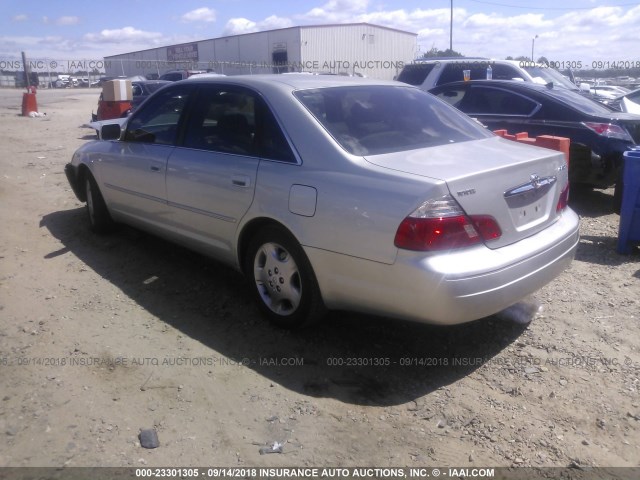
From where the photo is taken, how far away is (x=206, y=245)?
4.49 m

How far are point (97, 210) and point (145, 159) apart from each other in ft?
4.15

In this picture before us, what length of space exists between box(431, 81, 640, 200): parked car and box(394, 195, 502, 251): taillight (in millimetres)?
4810

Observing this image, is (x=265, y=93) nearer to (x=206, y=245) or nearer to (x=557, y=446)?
(x=206, y=245)

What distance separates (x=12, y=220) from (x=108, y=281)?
2.42 meters

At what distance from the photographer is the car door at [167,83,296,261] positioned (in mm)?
4035

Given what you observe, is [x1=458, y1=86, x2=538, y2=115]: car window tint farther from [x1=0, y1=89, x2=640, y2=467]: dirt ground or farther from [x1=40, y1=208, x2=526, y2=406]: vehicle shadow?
[x1=40, y1=208, x2=526, y2=406]: vehicle shadow

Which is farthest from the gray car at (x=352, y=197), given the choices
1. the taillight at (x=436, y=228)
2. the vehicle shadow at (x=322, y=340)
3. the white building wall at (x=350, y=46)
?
the white building wall at (x=350, y=46)

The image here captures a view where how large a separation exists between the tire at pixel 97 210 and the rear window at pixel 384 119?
9.34 feet

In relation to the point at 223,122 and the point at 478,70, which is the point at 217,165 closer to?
the point at 223,122

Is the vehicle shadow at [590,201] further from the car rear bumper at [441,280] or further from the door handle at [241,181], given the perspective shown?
the door handle at [241,181]

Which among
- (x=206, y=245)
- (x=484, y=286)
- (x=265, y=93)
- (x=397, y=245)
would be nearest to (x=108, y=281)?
(x=206, y=245)

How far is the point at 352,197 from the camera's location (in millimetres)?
3307

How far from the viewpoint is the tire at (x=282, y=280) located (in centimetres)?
370

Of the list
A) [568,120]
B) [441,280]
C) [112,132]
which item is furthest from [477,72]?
[441,280]
